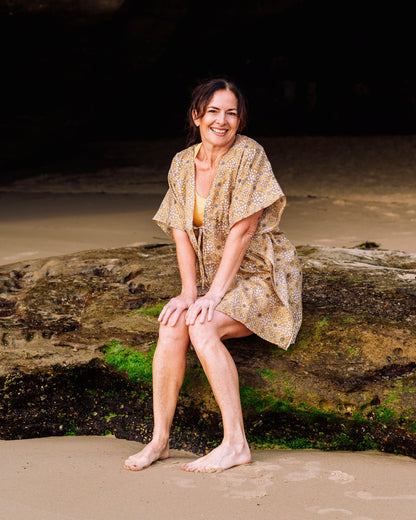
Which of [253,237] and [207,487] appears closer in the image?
[207,487]

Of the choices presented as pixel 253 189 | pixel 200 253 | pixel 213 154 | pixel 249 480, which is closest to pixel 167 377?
pixel 249 480

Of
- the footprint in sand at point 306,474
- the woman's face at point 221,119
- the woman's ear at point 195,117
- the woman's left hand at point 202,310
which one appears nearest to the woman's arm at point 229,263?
the woman's left hand at point 202,310

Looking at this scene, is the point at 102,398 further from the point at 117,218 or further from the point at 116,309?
the point at 117,218

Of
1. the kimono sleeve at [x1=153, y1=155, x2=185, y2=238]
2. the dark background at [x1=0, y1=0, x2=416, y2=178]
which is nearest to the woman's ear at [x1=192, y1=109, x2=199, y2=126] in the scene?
the kimono sleeve at [x1=153, y1=155, x2=185, y2=238]

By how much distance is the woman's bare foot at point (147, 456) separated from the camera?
7.39 ft

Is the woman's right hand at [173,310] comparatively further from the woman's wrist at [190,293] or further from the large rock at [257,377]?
the large rock at [257,377]

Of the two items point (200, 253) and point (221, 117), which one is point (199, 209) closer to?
point (200, 253)

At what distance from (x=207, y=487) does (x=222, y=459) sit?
157 mm

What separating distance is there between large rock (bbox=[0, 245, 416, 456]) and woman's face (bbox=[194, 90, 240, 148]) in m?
0.85

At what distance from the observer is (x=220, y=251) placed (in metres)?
2.75

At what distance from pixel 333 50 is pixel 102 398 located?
11.3 m

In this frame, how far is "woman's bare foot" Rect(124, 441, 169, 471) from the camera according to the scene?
2254mm

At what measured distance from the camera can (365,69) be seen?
12.4m

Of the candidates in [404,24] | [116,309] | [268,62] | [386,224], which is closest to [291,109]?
[268,62]
